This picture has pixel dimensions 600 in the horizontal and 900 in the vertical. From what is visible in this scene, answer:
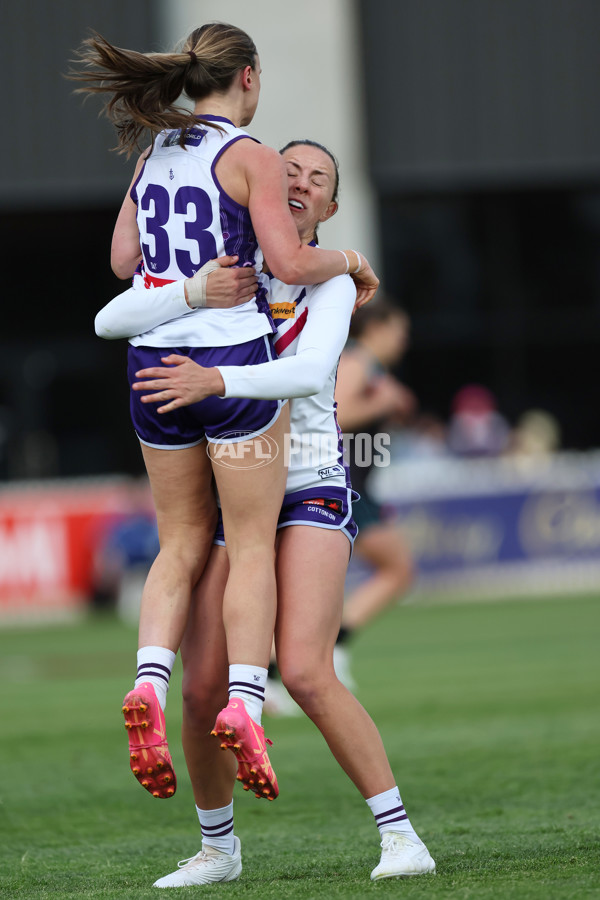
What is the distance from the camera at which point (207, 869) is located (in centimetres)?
379

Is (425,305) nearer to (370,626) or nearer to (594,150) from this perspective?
(594,150)

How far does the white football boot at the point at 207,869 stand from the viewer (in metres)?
3.73

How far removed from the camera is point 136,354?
12.1 feet

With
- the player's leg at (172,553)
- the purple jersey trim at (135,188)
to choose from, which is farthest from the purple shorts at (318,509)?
the purple jersey trim at (135,188)

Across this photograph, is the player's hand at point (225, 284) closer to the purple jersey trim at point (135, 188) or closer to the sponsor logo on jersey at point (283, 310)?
the sponsor logo on jersey at point (283, 310)

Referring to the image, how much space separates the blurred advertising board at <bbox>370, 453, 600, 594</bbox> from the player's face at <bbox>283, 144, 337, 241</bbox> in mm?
10676

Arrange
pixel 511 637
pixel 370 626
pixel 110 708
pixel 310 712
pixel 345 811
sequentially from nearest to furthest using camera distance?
pixel 310 712
pixel 345 811
pixel 110 708
pixel 511 637
pixel 370 626

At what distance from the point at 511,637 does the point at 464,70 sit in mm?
12182

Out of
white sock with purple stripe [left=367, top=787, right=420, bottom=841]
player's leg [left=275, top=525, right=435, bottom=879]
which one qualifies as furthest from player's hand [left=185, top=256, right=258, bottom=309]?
white sock with purple stripe [left=367, top=787, right=420, bottom=841]

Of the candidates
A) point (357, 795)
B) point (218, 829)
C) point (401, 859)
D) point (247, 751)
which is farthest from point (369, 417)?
point (247, 751)

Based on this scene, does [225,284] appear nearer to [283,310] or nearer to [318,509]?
[283,310]

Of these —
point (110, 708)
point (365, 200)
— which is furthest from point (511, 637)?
point (365, 200)

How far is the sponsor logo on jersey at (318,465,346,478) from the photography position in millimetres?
3811

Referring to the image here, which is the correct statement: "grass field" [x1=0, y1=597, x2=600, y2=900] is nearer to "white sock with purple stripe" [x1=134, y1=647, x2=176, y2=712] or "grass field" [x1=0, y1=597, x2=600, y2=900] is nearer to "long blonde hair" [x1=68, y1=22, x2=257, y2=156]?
"white sock with purple stripe" [x1=134, y1=647, x2=176, y2=712]
